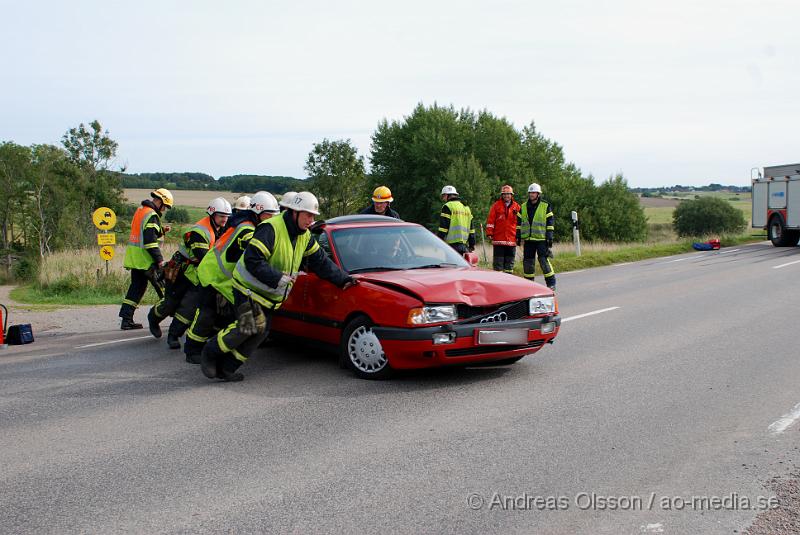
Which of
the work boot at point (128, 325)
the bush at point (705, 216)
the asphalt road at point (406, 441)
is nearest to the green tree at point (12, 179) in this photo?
the work boot at point (128, 325)

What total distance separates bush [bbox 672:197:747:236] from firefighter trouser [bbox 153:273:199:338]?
8678 centimetres

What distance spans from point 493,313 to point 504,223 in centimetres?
704

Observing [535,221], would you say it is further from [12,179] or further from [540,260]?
[12,179]

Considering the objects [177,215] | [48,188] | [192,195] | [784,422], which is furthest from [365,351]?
[192,195]

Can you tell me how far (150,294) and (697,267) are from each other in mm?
13715

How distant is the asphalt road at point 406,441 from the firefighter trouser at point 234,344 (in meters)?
0.25

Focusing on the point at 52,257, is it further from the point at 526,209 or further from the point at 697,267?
the point at 697,267

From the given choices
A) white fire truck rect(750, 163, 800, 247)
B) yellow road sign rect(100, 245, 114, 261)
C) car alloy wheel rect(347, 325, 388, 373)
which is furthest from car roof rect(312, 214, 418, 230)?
white fire truck rect(750, 163, 800, 247)

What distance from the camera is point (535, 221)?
14.2 m

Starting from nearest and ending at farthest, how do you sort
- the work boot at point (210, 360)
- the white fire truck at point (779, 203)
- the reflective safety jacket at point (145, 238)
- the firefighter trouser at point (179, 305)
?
1. the work boot at point (210, 360)
2. the firefighter trouser at point (179, 305)
3. the reflective safety jacket at point (145, 238)
4. the white fire truck at point (779, 203)

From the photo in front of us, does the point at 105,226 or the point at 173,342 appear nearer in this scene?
the point at 173,342

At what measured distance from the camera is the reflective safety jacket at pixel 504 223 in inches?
550

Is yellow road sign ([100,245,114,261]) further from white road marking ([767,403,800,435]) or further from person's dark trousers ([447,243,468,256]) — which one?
white road marking ([767,403,800,435])

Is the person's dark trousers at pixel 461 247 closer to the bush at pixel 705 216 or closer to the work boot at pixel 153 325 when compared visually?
the work boot at pixel 153 325
